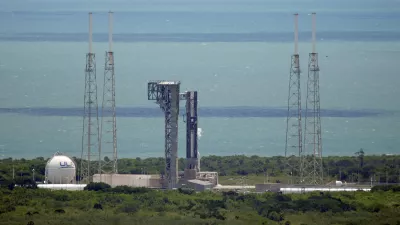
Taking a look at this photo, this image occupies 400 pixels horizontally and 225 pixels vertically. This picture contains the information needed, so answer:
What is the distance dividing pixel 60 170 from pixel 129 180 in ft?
10.6

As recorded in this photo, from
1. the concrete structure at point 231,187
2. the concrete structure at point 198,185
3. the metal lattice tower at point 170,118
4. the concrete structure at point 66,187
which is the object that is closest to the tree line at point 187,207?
the concrete structure at point 66,187

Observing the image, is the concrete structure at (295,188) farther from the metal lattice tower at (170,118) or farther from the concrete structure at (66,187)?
the concrete structure at (66,187)

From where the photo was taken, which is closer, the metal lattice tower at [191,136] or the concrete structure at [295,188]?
the concrete structure at [295,188]

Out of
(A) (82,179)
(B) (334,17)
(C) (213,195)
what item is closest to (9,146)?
(A) (82,179)

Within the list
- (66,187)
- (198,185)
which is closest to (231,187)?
(198,185)

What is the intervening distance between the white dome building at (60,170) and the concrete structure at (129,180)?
1.19 meters

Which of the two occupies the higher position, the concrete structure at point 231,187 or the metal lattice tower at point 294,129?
the metal lattice tower at point 294,129

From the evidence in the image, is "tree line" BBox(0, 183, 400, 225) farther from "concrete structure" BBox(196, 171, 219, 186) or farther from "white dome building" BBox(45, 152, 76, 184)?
"concrete structure" BBox(196, 171, 219, 186)

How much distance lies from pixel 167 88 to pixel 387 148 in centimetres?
3302

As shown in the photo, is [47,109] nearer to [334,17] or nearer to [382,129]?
[382,129]

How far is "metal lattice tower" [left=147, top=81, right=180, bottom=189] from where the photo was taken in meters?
49.1

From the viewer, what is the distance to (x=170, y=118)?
49.2m

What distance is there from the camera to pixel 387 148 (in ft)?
258

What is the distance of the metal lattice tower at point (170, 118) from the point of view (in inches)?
1932
